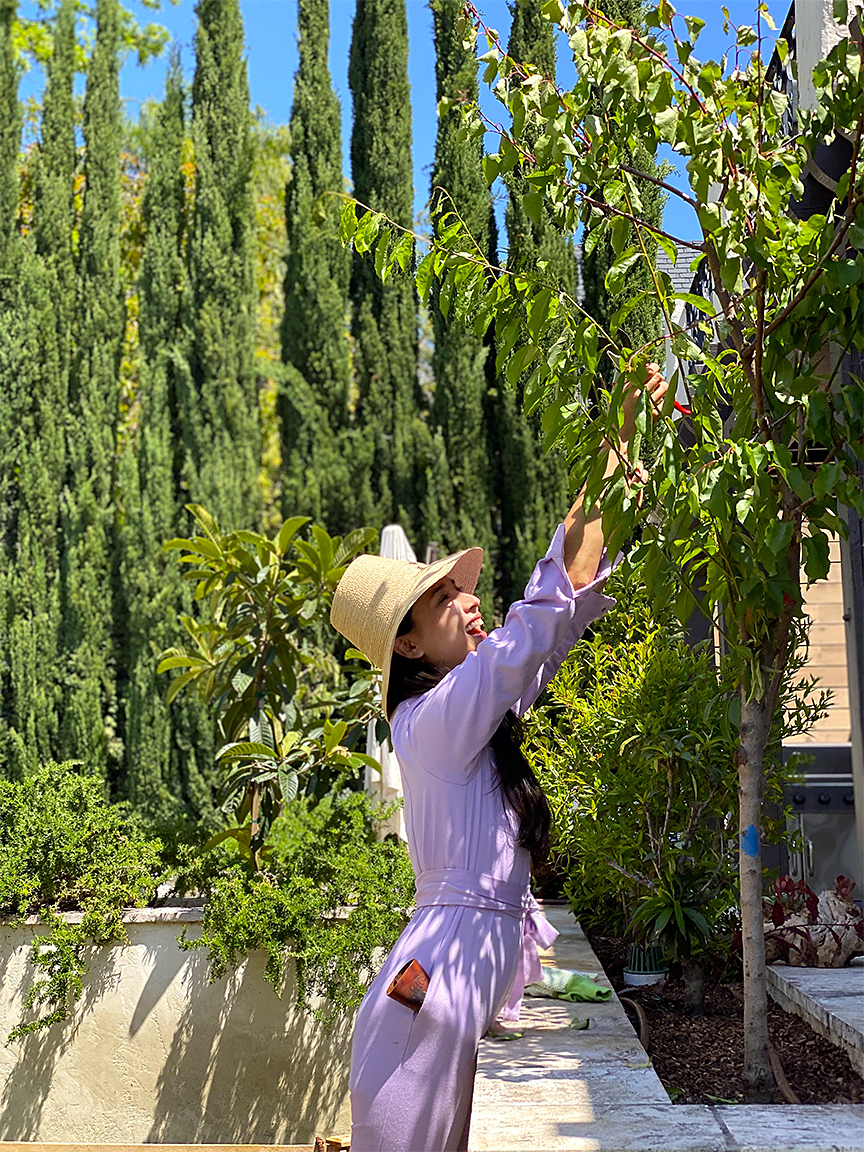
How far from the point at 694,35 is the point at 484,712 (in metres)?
1.54

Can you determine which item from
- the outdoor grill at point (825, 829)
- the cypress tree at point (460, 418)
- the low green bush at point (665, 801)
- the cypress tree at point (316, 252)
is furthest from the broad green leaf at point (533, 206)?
the cypress tree at point (316, 252)

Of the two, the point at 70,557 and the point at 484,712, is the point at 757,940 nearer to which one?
the point at 484,712

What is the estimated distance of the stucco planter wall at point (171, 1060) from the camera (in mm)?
4055

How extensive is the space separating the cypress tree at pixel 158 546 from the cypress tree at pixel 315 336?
1149mm

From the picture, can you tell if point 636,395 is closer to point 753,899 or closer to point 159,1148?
point 753,899

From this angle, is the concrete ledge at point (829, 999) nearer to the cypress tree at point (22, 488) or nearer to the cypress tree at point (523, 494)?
the cypress tree at point (523, 494)

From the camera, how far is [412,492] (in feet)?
34.1

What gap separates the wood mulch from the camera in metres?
2.71

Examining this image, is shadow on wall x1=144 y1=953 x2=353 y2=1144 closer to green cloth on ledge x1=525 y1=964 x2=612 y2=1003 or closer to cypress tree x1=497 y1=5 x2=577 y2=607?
green cloth on ledge x1=525 y1=964 x2=612 y2=1003

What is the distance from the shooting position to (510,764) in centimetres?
181

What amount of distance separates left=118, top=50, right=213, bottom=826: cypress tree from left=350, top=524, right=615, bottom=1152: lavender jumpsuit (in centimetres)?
762

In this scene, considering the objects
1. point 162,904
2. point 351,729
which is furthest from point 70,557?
point 162,904

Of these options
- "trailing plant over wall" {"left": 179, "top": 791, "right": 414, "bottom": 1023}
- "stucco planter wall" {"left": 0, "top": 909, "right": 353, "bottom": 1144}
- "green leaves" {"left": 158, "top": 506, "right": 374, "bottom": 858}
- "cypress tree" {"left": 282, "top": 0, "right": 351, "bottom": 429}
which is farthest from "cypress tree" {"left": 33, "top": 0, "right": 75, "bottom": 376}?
"stucco planter wall" {"left": 0, "top": 909, "right": 353, "bottom": 1144}

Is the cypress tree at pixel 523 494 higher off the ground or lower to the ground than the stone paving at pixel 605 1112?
higher
